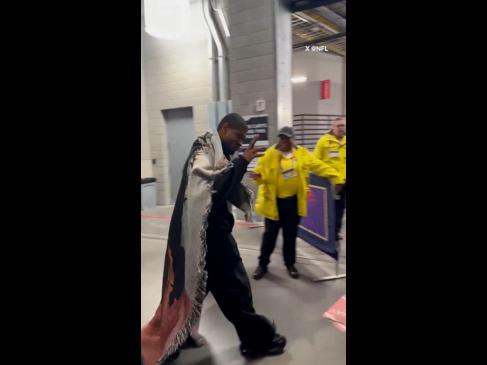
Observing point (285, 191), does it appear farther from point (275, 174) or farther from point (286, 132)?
A: point (286, 132)

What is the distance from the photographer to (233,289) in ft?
5.06

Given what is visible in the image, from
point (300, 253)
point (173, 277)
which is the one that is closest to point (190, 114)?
point (173, 277)

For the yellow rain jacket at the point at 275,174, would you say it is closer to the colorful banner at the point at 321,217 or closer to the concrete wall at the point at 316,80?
the colorful banner at the point at 321,217

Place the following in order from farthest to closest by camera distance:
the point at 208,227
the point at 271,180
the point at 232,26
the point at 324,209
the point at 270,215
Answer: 1. the point at 324,209
2. the point at 270,215
3. the point at 271,180
4. the point at 232,26
5. the point at 208,227

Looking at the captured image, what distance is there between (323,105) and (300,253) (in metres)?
1.53

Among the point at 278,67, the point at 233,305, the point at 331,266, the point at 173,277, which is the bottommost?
the point at 331,266

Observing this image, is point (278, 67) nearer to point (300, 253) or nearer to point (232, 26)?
point (232, 26)

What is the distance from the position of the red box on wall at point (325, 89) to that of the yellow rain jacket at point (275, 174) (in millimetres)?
437

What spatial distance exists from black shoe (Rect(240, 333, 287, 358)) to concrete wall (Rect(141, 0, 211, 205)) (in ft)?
2.91

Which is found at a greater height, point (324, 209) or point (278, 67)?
point (278, 67)

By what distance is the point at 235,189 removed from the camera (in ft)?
5.27

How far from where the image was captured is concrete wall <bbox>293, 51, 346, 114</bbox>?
132cm
